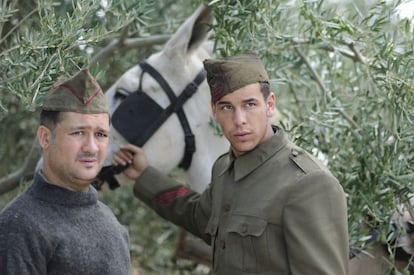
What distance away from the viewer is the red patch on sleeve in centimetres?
382

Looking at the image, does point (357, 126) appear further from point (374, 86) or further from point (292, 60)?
point (292, 60)

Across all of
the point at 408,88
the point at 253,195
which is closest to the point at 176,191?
the point at 253,195

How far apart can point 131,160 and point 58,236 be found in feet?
3.88

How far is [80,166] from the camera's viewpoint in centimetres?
282

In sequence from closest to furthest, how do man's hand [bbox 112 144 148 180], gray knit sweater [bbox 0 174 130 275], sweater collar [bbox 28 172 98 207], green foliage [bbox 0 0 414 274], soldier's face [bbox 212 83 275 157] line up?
gray knit sweater [bbox 0 174 130 275]
sweater collar [bbox 28 172 98 207]
soldier's face [bbox 212 83 275 157]
green foliage [bbox 0 0 414 274]
man's hand [bbox 112 144 148 180]

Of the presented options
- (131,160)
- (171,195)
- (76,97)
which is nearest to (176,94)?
(131,160)

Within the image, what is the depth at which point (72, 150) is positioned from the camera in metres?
2.81

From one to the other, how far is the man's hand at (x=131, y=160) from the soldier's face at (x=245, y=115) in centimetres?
86

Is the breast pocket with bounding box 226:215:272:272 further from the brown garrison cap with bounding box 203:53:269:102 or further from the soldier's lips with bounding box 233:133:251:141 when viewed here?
the brown garrison cap with bounding box 203:53:269:102

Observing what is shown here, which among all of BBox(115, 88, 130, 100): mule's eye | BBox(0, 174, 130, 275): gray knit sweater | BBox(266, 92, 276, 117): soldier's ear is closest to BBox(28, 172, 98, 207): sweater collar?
BBox(0, 174, 130, 275): gray knit sweater

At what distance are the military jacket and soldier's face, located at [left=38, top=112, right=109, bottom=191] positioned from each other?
57cm

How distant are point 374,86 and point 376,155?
357mm

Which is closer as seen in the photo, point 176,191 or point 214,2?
point 214,2

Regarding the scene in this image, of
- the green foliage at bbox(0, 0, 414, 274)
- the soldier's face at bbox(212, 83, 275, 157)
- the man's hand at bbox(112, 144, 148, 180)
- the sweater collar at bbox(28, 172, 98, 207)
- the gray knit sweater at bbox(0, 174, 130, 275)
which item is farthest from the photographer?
the man's hand at bbox(112, 144, 148, 180)
